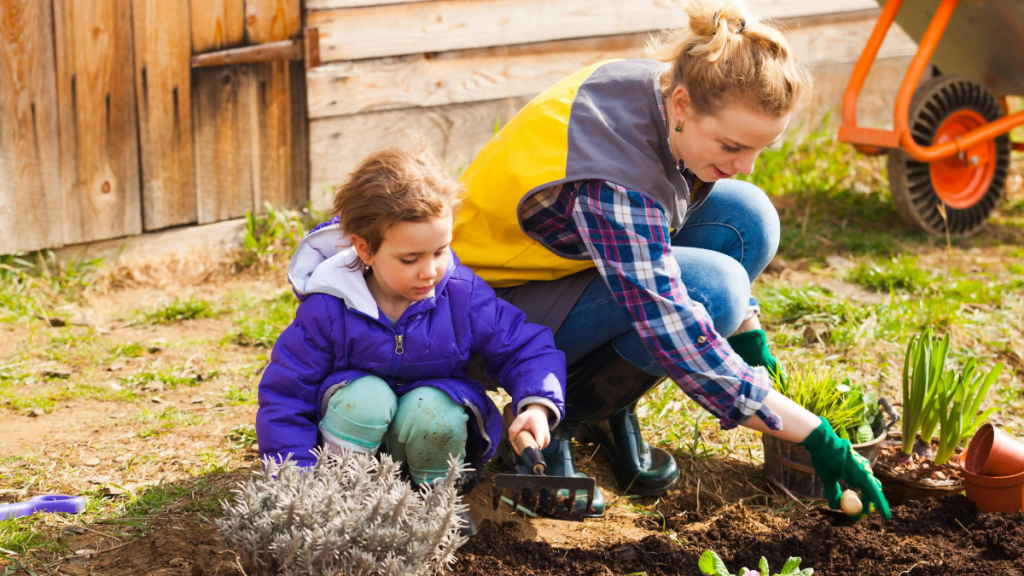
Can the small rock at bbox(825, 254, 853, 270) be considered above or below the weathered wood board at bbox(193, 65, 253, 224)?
below

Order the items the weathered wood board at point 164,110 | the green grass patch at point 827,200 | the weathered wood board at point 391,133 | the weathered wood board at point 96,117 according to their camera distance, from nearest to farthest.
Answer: the weathered wood board at point 96,117 < the weathered wood board at point 164,110 < the weathered wood board at point 391,133 < the green grass patch at point 827,200

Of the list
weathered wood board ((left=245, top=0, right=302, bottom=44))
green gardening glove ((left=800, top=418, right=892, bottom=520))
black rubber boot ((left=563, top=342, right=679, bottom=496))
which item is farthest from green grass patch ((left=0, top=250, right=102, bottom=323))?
green gardening glove ((left=800, top=418, right=892, bottom=520))

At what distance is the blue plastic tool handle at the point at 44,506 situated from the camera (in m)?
1.92

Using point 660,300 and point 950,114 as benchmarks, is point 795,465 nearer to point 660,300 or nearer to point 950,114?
point 660,300

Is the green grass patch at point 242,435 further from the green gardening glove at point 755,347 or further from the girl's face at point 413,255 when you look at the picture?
the green gardening glove at point 755,347

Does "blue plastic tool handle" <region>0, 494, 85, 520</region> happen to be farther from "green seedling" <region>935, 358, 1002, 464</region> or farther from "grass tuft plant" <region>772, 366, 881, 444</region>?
"green seedling" <region>935, 358, 1002, 464</region>

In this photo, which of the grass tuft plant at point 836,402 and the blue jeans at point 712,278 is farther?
the grass tuft plant at point 836,402

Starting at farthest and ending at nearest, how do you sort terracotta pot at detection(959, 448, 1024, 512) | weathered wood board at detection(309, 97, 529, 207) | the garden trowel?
weathered wood board at detection(309, 97, 529, 207), terracotta pot at detection(959, 448, 1024, 512), the garden trowel

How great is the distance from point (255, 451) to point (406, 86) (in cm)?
209

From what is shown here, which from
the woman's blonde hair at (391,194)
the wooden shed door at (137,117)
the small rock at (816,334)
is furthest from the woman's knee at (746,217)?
the wooden shed door at (137,117)

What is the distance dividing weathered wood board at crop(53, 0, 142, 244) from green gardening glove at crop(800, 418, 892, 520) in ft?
9.14

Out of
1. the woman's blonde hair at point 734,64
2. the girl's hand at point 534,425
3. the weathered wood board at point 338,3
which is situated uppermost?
the weathered wood board at point 338,3

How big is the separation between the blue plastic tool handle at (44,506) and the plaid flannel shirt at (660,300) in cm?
128

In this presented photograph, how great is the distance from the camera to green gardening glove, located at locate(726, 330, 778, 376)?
2.35 m
